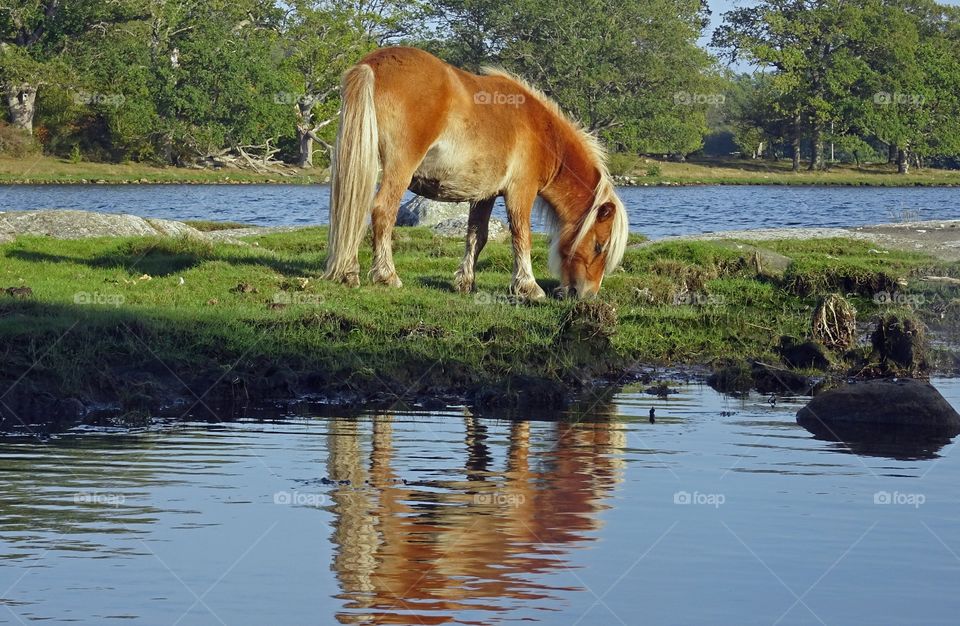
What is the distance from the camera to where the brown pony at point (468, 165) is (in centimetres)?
1374

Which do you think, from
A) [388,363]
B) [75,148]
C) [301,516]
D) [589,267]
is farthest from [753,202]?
[301,516]

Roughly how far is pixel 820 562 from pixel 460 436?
3760 mm

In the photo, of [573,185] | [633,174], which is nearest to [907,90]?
[633,174]

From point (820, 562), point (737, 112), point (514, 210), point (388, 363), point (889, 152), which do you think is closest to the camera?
point (820, 562)

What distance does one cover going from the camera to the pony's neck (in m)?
15.5

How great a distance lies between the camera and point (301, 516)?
7.91 m

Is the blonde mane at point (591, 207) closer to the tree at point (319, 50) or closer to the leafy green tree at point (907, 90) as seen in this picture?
the tree at point (319, 50)

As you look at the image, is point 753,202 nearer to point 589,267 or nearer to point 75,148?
point 75,148

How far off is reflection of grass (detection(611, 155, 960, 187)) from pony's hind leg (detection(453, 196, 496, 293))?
221ft
